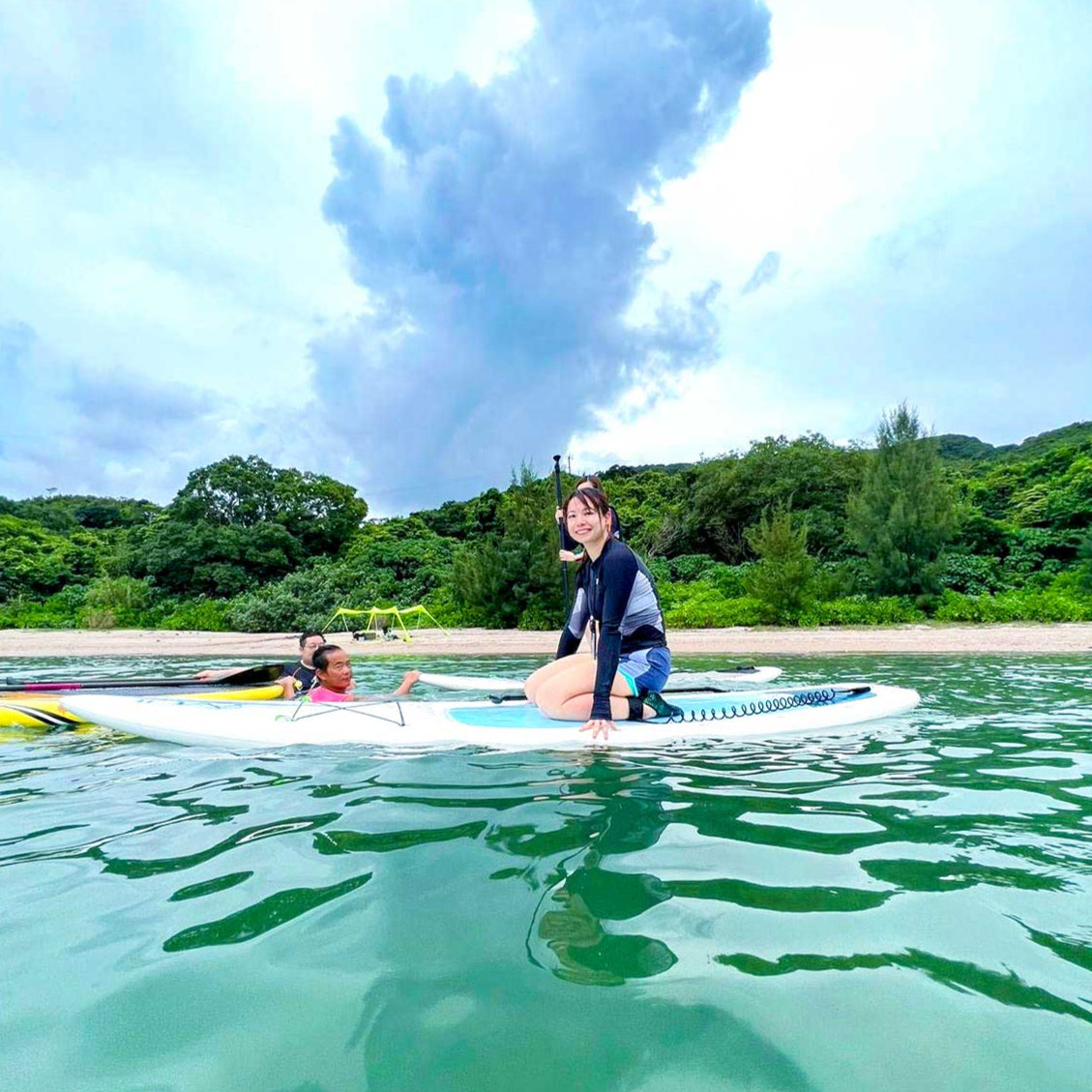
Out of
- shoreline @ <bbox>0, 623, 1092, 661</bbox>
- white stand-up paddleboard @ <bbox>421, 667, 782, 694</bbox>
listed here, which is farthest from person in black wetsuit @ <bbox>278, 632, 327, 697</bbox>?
shoreline @ <bbox>0, 623, 1092, 661</bbox>

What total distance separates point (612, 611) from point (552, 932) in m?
2.26

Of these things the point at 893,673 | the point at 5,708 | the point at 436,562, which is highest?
the point at 436,562

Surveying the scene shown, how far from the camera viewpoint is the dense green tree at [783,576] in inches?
681

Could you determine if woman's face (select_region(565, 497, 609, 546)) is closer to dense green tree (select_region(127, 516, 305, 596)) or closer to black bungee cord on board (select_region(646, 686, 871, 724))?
black bungee cord on board (select_region(646, 686, 871, 724))

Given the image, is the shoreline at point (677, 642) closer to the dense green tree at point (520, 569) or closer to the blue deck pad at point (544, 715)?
the dense green tree at point (520, 569)

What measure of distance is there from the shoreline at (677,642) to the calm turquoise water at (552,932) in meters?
10.2

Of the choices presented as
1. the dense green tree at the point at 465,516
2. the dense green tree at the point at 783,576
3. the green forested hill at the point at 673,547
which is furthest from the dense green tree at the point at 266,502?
the dense green tree at the point at 783,576

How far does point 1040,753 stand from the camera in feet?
13.1

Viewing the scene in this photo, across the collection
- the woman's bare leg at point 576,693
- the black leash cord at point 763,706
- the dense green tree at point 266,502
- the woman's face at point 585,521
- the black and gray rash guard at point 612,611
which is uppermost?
the dense green tree at point 266,502

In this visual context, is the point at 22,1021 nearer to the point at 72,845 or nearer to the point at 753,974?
the point at 72,845

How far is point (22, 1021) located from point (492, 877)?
1.20 meters

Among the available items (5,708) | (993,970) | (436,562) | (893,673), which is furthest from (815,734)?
(436,562)

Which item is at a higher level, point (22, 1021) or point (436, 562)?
point (436, 562)

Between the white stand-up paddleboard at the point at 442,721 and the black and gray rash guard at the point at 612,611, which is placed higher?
the black and gray rash guard at the point at 612,611
